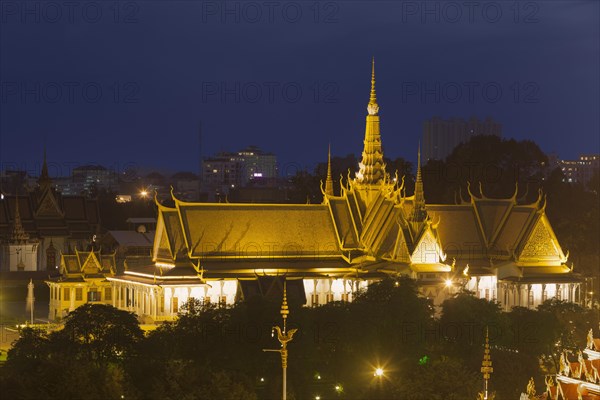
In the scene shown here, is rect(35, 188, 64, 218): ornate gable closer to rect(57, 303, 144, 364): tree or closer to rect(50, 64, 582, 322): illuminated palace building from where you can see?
rect(50, 64, 582, 322): illuminated palace building

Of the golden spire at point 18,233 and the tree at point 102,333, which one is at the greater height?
the golden spire at point 18,233

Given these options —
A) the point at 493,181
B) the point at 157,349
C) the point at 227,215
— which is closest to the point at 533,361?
the point at 157,349

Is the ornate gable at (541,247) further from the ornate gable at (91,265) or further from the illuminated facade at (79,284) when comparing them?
the ornate gable at (91,265)

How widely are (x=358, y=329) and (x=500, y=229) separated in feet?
60.3

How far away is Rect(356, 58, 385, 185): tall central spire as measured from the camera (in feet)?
240

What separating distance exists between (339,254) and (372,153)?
22.0 ft

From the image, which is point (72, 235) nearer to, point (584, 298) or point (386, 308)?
point (584, 298)

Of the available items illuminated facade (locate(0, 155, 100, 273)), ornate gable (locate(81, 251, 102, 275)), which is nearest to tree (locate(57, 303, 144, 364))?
ornate gable (locate(81, 251, 102, 275))

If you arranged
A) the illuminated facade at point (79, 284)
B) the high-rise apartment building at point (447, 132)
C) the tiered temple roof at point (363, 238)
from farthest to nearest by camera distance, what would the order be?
the high-rise apartment building at point (447, 132)
the illuminated facade at point (79, 284)
the tiered temple roof at point (363, 238)

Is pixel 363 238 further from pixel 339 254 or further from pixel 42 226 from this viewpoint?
pixel 42 226

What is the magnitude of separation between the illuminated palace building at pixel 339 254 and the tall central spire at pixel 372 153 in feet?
1.89

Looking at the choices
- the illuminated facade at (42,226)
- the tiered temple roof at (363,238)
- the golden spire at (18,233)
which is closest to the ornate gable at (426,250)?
the tiered temple roof at (363,238)

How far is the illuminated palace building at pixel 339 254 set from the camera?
66125 millimetres

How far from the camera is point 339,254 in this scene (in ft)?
229
